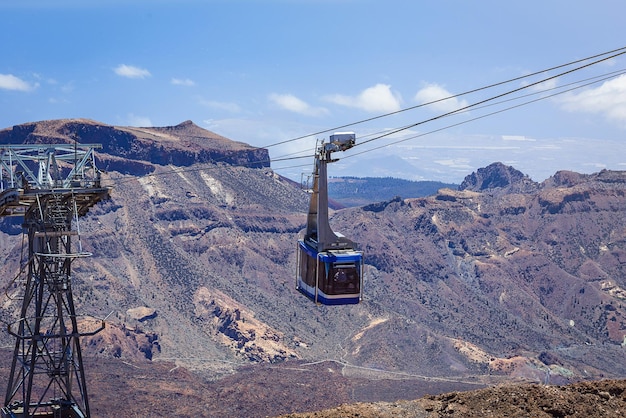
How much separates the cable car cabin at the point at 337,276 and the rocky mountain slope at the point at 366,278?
176ft

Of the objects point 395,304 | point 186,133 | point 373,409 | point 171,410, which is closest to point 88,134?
point 186,133

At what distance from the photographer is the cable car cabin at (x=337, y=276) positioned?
30.0 metres

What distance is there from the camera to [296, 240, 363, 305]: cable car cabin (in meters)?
30.0

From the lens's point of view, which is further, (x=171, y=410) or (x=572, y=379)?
(x=572, y=379)

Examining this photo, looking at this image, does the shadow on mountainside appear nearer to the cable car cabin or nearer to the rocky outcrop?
the cable car cabin

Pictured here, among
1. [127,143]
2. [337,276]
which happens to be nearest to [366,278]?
[127,143]

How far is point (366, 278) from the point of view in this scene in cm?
13612

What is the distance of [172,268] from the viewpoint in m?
123

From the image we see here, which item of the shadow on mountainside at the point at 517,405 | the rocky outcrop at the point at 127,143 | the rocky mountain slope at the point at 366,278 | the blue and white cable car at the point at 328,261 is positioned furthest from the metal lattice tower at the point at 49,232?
the rocky outcrop at the point at 127,143

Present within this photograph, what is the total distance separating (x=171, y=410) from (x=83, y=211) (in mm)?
49616

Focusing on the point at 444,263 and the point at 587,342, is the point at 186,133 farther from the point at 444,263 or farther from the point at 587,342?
the point at 587,342

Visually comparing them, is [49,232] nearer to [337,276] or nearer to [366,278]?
[337,276]

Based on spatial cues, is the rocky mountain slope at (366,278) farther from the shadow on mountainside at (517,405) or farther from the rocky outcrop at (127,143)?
the shadow on mountainside at (517,405)

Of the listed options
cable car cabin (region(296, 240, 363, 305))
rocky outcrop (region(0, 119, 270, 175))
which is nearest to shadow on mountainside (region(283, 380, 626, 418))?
cable car cabin (region(296, 240, 363, 305))
